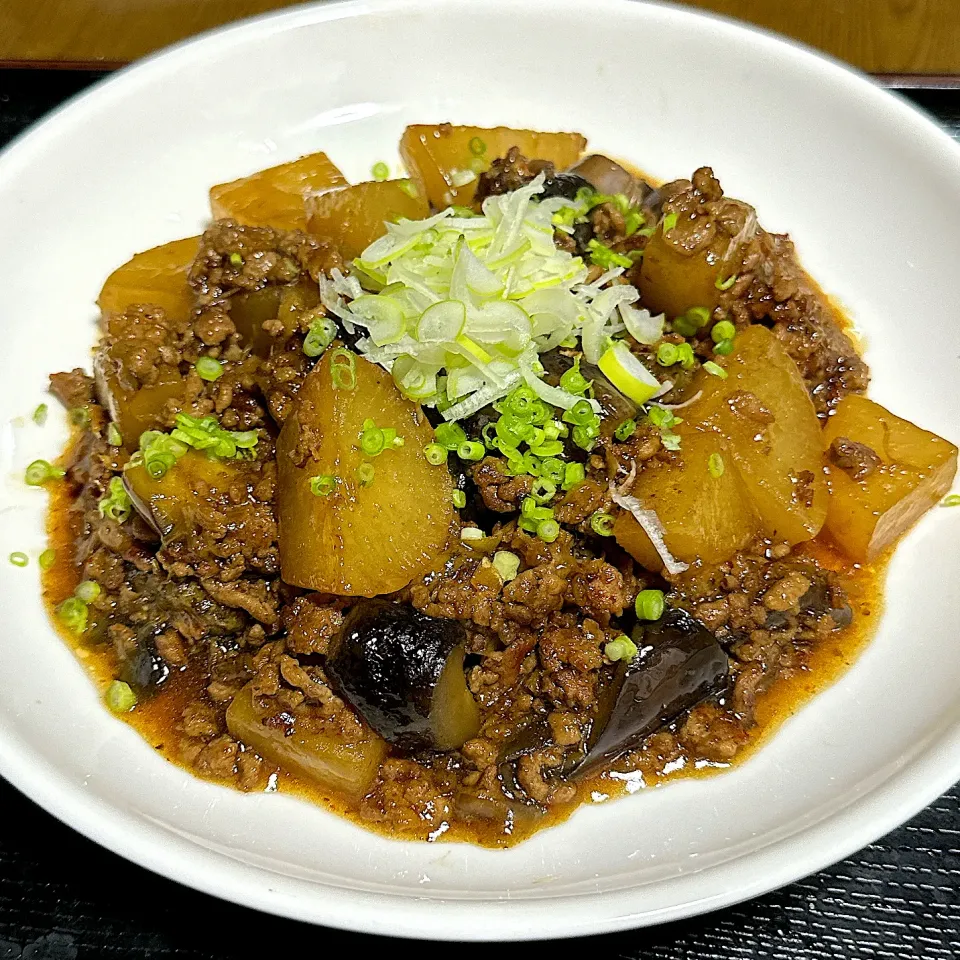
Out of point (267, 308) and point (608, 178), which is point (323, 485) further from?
point (608, 178)

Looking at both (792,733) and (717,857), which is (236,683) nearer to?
(717,857)

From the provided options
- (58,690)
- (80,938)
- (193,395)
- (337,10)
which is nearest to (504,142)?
(337,10)

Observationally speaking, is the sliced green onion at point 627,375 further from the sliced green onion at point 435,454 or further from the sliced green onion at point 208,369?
the sliced green onion at point 208,369

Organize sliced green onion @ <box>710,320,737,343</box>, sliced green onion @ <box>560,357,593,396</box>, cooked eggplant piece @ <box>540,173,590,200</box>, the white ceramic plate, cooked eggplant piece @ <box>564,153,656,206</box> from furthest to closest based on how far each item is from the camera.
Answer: cooked eggplant piece @ <box>564,153,656,206</box>
cooked eggplant piece @ <box>540,173,590,200</box>
sliced green onion @ <box>710,320,737,343</box>
sliced green onion @ <box>560,357,593,396</box>
the white ceramic plate

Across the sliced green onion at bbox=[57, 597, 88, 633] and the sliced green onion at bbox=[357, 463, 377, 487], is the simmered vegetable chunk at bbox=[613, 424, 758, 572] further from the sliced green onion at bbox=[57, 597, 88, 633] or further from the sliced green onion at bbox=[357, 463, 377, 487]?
the sliced green onion at bbox=[57, 597, 88, 633]

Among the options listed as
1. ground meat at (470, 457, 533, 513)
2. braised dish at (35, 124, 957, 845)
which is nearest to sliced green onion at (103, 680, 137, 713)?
braised dish at (35, 124, 957, 845)

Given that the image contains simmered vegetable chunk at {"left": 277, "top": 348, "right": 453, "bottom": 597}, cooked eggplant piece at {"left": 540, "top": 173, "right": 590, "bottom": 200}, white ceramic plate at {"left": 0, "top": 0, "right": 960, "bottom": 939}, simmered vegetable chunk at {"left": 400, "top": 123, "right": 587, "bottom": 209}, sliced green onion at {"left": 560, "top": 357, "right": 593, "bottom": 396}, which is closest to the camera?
white ceramic plate at {"left": 0, "top": 0, "right": 960, "bottom": 939}
